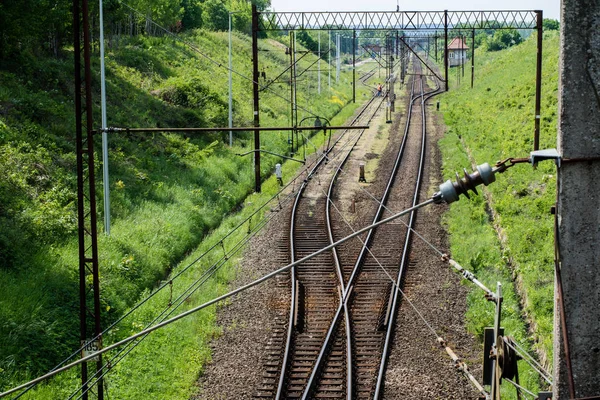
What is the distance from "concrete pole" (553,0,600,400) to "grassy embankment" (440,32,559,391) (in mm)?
7607

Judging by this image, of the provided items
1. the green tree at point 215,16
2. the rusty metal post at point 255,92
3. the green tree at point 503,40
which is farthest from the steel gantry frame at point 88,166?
the green tree at point 503,40

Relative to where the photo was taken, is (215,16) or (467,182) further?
(215,16)

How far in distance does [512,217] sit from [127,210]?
11.2 m

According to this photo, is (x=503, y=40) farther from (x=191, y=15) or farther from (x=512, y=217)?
(x=512, y=217)

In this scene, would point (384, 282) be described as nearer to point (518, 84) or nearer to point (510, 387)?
point (510, 387)

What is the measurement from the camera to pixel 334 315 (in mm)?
15289

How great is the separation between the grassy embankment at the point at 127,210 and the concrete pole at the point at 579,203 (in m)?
8.56

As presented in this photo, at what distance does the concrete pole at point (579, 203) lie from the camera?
4.67 meters

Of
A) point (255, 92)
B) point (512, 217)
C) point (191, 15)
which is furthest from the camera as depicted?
point (191, 15)

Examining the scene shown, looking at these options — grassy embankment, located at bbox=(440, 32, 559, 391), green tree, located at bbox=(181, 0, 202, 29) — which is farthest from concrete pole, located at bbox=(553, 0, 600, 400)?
green tree, located at bbox=(181, 0, 202, 29)

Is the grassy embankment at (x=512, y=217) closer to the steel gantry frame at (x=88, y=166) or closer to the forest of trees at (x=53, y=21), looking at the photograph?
the steel gantry frame at (x=88, y=166)

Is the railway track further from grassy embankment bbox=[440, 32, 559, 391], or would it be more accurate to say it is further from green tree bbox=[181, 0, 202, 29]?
green tree bbox=[181, 0, 202, 29]

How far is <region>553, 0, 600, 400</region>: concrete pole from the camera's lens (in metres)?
4.67

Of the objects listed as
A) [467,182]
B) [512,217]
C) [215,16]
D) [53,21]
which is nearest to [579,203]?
[467,182]
